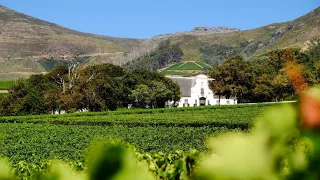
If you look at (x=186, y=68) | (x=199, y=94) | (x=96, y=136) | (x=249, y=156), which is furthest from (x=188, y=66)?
(x=249, y=156)

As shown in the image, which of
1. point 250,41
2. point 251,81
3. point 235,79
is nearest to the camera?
point 251,81

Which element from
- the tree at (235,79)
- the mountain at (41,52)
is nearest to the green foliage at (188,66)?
the mountain at (41,52)

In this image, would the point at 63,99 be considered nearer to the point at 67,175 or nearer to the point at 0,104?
the point at 0,104

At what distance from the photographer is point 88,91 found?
4641 cm

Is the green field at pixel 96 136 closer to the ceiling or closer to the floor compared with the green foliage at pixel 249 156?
closer to the floor

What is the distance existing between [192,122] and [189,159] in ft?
81.7

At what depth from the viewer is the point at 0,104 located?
4656 cm

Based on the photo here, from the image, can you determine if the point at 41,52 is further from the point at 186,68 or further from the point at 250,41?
the point at 250,41

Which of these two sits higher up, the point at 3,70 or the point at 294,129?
the point at 3,70

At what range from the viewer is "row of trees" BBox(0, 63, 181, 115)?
150ft

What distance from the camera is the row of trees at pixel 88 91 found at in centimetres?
4581

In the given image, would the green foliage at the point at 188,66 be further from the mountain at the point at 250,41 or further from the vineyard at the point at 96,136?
the vineyard at the point at 96,136

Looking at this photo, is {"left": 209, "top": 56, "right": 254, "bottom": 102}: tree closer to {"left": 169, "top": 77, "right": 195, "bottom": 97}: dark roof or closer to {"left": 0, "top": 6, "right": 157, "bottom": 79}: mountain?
{"left": 169, "top": 77, "right": 195, "bottom": 97}: dark roof

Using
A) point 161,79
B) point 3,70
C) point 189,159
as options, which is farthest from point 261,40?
point 189,159
